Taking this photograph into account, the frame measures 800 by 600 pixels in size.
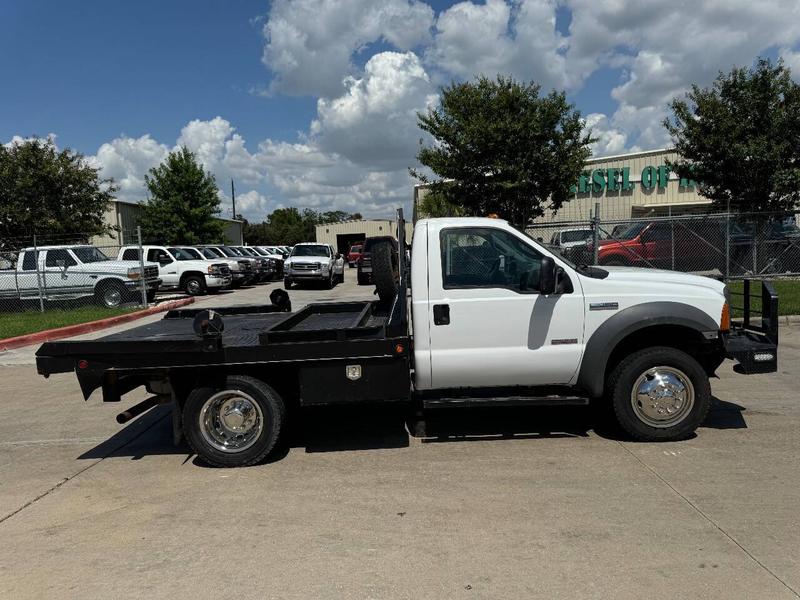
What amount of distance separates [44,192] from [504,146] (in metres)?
17.1

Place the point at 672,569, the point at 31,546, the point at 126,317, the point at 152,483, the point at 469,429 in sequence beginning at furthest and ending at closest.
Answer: the point at 126,317
the point at 469,429
the point at 152,483
the point at 31,546
the point at 672,569

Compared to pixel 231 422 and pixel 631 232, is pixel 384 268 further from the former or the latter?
pixel 631 232

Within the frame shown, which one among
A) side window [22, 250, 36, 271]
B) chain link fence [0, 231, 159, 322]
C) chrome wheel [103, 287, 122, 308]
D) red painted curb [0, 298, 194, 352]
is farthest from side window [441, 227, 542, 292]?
side window [22, 250, 36, 271]

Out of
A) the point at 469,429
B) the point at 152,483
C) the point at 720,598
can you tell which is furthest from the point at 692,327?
the point at 152,483

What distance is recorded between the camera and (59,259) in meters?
17.7

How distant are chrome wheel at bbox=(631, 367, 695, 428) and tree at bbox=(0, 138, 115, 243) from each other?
2246 centimetres

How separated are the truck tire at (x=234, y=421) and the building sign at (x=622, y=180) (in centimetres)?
3218

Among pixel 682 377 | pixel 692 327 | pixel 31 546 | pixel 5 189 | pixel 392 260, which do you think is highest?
pixel 5 189

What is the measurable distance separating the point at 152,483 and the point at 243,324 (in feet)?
5.94

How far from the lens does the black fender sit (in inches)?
206

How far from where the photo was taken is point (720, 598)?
316 cm

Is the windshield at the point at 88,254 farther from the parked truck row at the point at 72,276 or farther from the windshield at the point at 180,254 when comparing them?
the windshield at the point at 180,254

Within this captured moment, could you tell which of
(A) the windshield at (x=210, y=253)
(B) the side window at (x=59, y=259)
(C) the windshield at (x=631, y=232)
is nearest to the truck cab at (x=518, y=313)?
(C) the windshield at (x=631, y=232)

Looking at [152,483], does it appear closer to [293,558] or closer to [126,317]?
[293,558]
